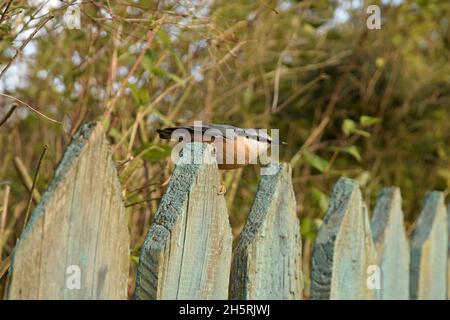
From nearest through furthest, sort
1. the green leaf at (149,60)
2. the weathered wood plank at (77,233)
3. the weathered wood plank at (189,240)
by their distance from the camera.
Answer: the weathered wood plank at (77,233), the weathered wood plank at (189,240), the green leaf at (149,60)

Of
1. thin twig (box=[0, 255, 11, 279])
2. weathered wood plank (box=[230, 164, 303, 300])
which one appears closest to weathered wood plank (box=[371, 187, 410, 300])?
weathered wood plank (box=[230, 164, 303, 300])

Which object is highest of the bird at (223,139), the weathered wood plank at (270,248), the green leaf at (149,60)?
the green leaf at (149,60)

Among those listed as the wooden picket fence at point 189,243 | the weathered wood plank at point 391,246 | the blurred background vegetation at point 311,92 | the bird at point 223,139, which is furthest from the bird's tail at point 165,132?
the blurred background vegetation at point 311,92

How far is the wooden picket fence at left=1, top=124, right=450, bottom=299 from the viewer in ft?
4.74

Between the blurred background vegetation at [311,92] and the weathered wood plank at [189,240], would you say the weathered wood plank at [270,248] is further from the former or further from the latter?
the blurred background vegetation at [311,92]

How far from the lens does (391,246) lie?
8.23 feet

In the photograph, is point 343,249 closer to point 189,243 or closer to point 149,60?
point 189,243

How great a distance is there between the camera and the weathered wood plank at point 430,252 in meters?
2.73

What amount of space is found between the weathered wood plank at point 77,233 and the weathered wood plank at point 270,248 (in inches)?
16.5

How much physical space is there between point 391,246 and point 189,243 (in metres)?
1.07
